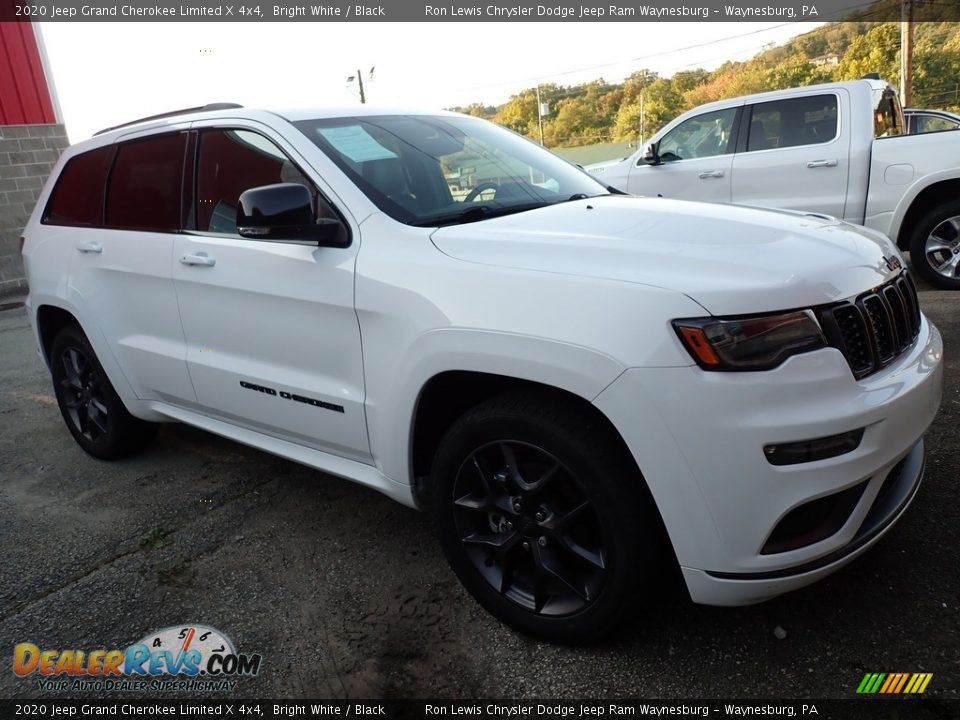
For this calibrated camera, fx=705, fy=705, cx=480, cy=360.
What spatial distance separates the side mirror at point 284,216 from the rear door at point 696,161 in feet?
17.6

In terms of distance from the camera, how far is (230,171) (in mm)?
3080

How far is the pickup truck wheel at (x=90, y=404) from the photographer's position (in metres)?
3.90

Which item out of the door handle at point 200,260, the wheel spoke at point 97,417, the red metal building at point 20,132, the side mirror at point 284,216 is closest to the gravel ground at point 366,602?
the wheel spoke at point 97,417

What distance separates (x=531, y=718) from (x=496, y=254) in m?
1.38

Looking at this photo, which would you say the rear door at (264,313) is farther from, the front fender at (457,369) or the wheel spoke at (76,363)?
the wheel spoke at (76,363)

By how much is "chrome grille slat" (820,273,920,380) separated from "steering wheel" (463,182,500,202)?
4.69 feet

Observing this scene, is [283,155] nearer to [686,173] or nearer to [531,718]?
[531,718]

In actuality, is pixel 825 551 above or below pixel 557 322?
below

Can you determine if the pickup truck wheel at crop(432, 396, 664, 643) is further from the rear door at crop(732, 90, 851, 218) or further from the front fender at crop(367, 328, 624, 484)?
the rear door at crop(732, 90, 851, 218)

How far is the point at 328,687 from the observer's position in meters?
2.23

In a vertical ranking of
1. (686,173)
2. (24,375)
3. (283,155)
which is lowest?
(24,375)

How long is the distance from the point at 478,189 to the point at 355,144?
53 centimetres

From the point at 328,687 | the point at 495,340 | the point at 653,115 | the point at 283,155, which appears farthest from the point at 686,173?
the point at 653,115

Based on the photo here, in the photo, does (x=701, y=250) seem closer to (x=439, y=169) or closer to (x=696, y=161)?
(x=439, y=169)
